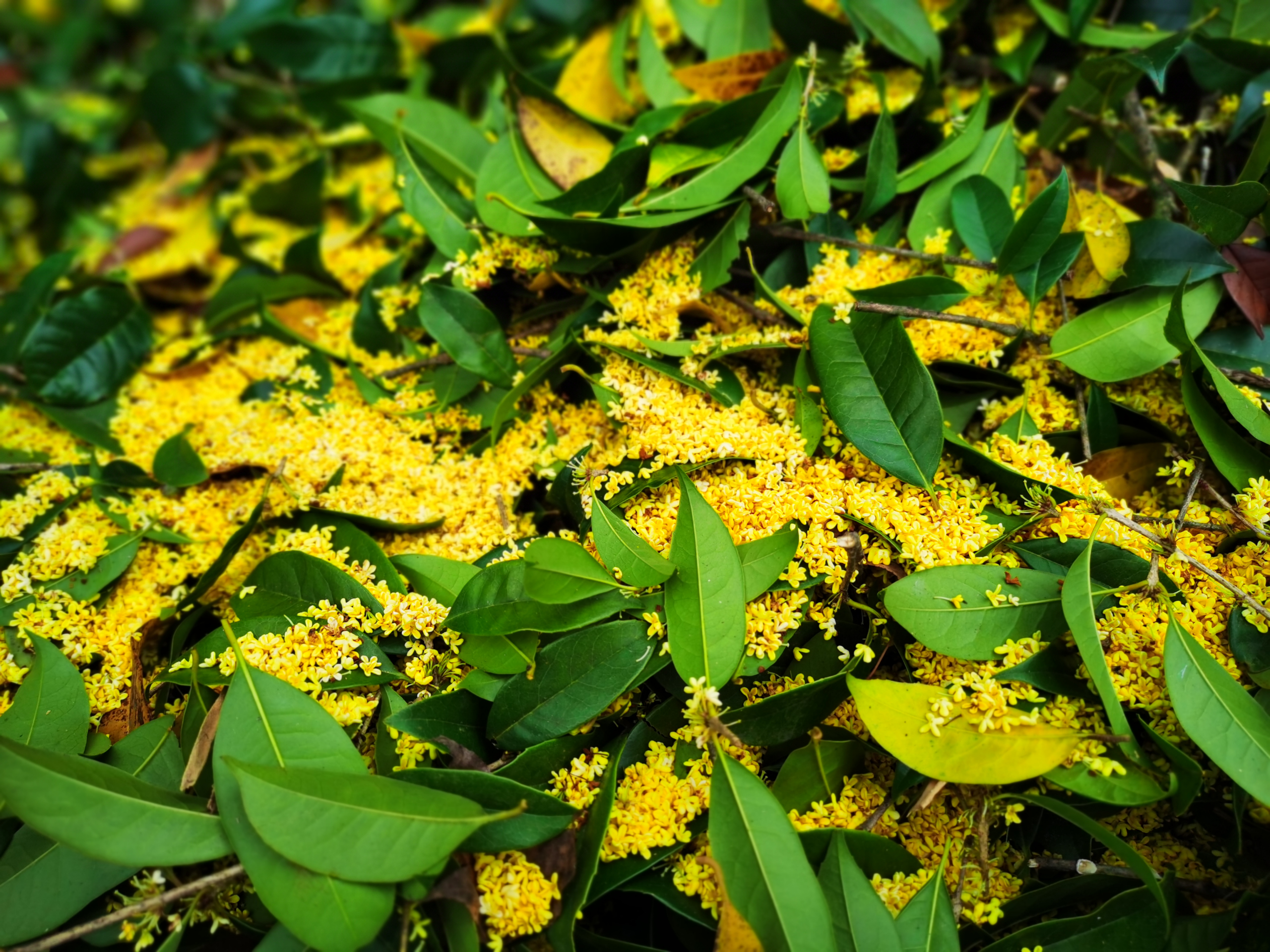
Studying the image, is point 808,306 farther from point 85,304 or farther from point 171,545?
point 85,304

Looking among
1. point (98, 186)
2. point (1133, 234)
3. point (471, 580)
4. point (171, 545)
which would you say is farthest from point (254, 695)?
point (98, 186)

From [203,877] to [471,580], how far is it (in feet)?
1.24

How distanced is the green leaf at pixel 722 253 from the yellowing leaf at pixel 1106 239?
43 centimetres

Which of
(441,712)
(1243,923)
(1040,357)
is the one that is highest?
(1040,357)

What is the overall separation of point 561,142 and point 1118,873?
1.15 m

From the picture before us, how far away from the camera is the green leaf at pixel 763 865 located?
0.72 m

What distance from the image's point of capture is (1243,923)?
0.78 meters

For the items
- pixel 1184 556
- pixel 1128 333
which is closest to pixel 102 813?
pixel 1184 556

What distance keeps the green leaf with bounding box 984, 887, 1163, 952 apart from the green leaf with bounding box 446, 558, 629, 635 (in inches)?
19.5

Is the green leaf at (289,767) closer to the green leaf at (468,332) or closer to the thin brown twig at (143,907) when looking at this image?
the thin brown twig at (143,907)

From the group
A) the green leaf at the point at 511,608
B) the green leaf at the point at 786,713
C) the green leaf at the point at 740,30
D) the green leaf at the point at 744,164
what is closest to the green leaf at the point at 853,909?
the green leaf at the point at 786,713

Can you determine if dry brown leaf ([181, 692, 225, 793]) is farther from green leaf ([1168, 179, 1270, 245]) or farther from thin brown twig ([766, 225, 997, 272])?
green leaf ([1168, 179, 1270, 245])

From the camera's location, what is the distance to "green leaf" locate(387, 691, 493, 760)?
85 centimetres

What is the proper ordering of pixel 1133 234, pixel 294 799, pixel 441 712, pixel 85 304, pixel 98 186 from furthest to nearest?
1. pixel 98 186
2. pixel 85 304
3. pixel 1133 234
4. pixel 441 712
5. pixel 294 799
